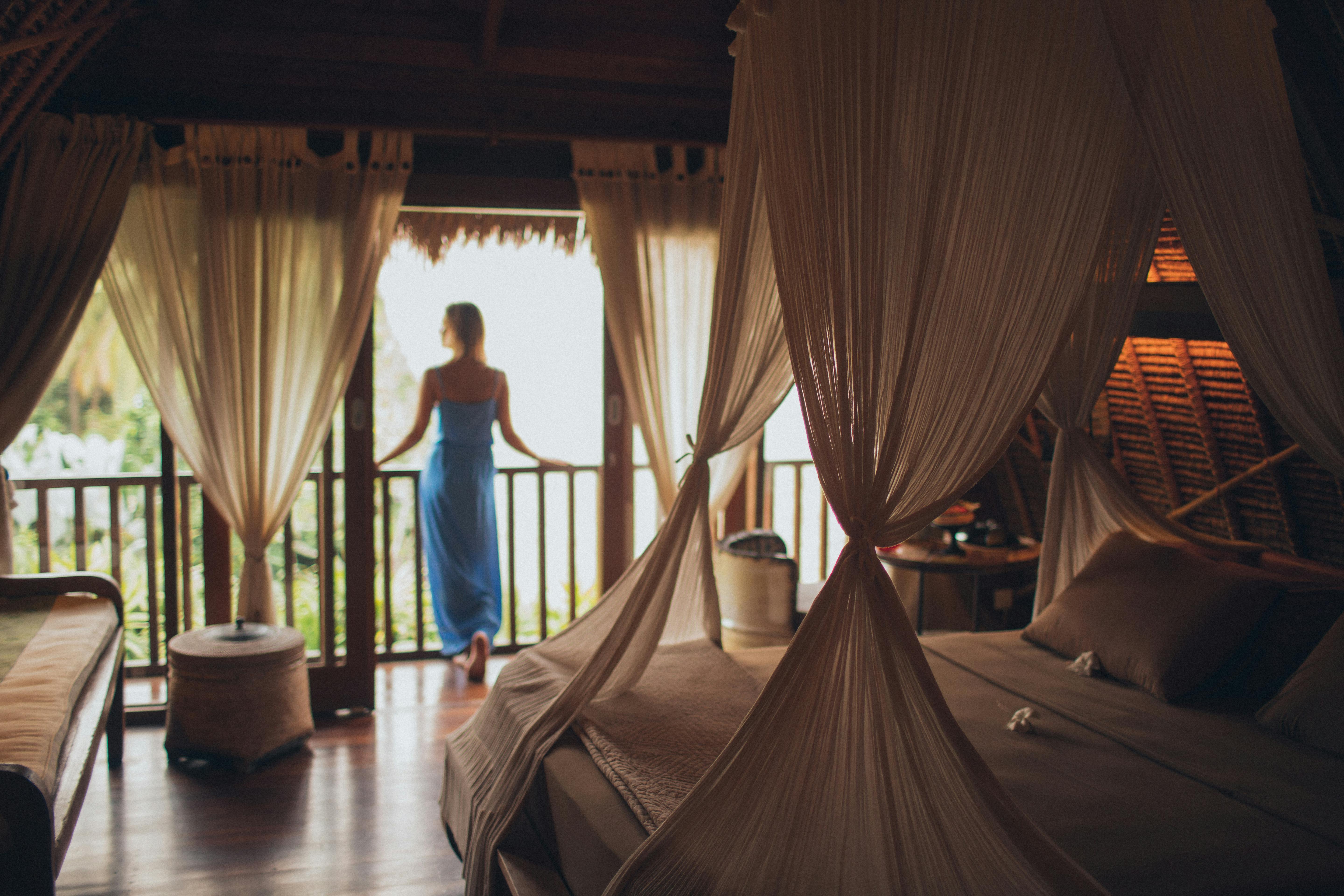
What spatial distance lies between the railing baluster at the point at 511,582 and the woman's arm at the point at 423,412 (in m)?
0.68

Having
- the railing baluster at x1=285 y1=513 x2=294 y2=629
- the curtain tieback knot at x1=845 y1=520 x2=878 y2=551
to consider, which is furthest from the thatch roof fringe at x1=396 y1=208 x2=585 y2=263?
the curtain tieback knot at x1=845 y1=520 x2=878 y2=551

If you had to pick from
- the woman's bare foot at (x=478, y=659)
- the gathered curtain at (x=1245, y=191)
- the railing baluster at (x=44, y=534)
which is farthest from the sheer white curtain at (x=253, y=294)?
the gathered curtain at (x=1245, y=191)

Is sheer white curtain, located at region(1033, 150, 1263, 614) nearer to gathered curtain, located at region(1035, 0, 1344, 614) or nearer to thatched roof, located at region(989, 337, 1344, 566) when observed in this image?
thatched roof, located at region(989, 337, 1344, 566)

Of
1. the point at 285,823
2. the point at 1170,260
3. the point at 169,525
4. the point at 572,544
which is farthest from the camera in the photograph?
the point at 572,544

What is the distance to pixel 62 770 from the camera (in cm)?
226

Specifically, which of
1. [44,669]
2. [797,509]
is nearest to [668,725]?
[44,669]

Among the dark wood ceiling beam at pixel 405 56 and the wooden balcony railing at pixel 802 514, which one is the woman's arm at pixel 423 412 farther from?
the wooden balcony railing at pixel 802 514

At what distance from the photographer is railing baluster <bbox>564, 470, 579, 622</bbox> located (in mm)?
4852

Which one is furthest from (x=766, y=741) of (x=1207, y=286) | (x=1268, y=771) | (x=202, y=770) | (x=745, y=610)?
(x=202, y=770)

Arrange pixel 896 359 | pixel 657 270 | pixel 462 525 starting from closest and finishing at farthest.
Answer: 1. pixel 896 359
2. pixel 657 270
3. pixel 462 525

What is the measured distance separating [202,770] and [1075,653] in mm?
2694

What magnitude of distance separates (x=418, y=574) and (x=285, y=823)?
5.82ft

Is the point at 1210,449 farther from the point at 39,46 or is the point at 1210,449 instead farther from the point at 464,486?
the point at 39,46

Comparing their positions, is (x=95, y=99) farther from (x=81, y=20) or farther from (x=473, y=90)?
(x=473, y=90)
